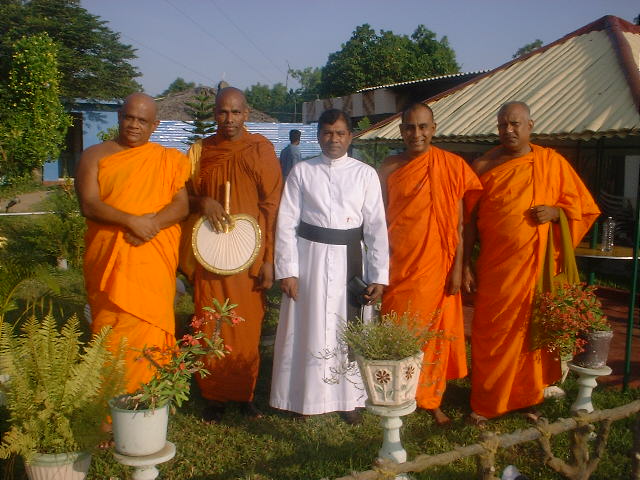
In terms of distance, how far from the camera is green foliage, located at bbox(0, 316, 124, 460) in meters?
2.66

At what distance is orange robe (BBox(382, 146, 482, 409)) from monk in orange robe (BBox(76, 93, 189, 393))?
1.49 metres

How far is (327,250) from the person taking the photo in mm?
4047

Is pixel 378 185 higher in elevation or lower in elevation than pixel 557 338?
higher

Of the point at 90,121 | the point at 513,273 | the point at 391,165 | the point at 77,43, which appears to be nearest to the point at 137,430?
the point at 391,165

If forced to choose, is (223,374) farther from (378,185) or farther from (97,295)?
(378,185)

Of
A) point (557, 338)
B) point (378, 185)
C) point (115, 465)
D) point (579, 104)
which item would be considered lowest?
point (115, 465)

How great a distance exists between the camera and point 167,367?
9.07 ft

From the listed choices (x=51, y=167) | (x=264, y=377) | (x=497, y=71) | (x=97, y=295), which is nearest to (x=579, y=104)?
(x=497, y=71)

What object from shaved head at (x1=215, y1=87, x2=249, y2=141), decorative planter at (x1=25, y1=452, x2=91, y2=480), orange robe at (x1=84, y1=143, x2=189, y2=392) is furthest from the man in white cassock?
decorative planter at (x1=25, y1=452, x2=91, y2=480)

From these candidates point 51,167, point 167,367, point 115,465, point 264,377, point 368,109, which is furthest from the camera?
point 51,167

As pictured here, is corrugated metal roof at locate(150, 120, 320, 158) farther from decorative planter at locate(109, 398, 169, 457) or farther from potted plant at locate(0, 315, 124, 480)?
decorative planter at locate(109, 398, 169, 457)

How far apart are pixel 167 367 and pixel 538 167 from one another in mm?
2850

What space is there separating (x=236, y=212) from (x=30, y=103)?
63.7 ft

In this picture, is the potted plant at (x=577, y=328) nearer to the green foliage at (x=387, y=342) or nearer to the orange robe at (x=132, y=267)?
the green foliage at (x=387, y=342)
